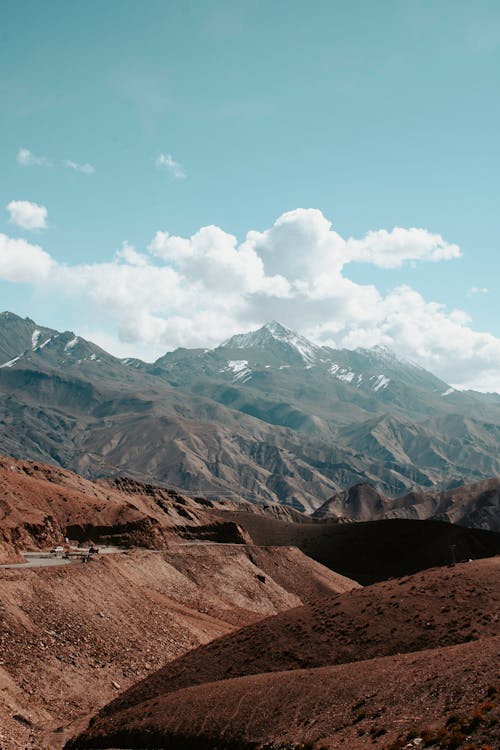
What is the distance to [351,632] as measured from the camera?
138 ft

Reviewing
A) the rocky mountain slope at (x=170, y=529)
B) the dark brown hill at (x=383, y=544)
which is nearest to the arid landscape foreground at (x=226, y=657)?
the rocky mountain slope at (x=170, y=529)

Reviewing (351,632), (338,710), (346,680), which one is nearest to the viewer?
(338,710)

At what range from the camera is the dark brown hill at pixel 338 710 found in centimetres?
2425

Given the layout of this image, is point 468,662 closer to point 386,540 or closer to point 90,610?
point 90,610

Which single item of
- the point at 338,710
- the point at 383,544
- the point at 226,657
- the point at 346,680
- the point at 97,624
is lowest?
the point at 383,544

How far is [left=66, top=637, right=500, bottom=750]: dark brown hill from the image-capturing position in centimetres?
2425

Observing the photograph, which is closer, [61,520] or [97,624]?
[97,624]

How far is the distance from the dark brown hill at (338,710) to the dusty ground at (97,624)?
166 inches

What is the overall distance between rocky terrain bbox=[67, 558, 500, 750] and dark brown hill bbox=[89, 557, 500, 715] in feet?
0.32

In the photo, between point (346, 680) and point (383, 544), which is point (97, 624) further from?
point (383, 544)

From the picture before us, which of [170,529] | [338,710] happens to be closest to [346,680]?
[338,710]

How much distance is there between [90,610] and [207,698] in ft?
59.3

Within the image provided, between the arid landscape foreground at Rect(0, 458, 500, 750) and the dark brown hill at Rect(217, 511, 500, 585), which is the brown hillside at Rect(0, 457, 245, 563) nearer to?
the arid landscape foreground at Rect(0, 458, 500, 750)

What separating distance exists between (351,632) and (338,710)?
1291cm
